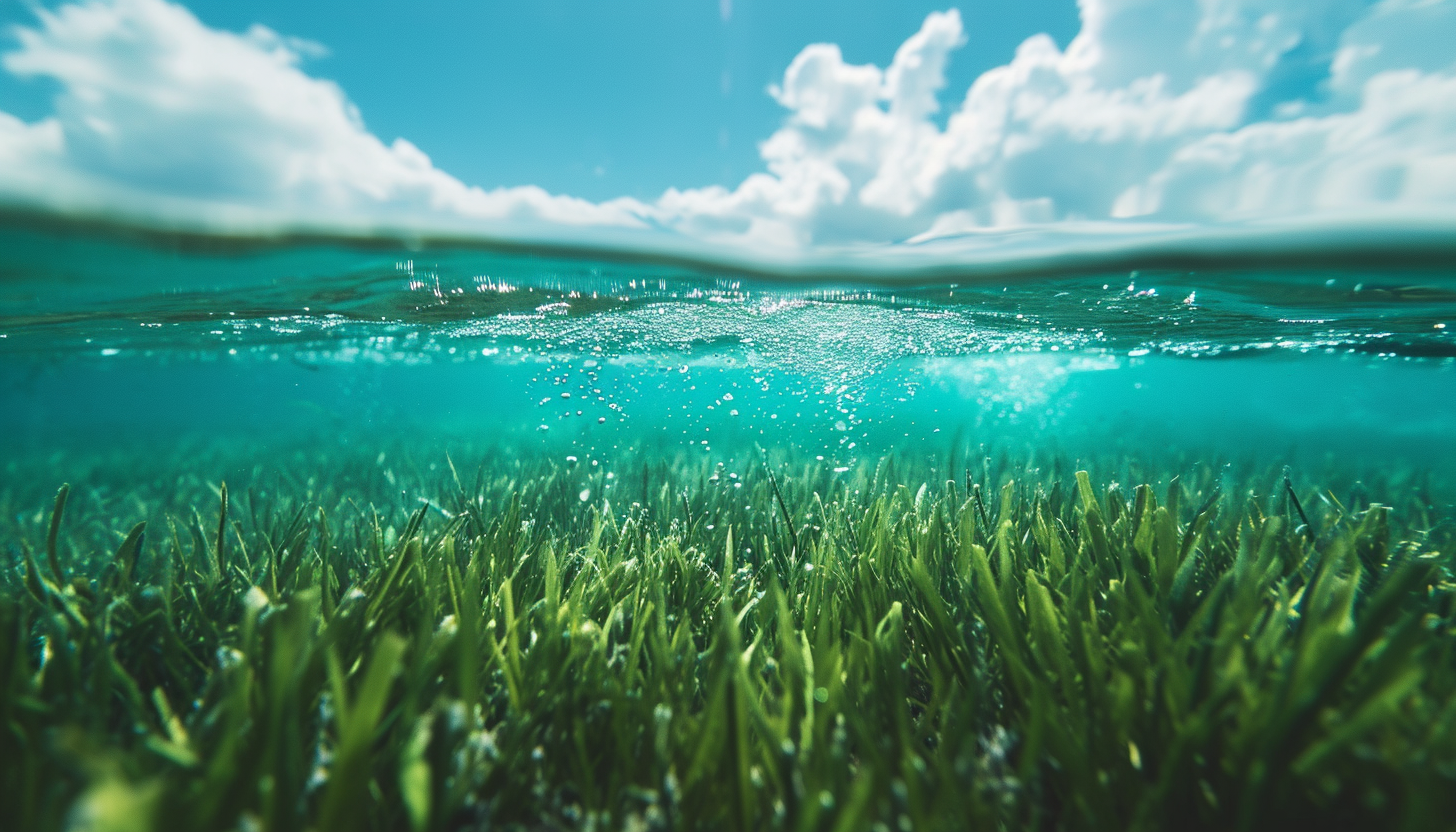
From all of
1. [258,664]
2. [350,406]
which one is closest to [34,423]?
[350,406]

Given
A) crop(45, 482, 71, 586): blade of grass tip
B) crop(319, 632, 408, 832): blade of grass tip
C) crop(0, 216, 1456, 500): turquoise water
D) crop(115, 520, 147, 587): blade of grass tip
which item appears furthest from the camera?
crop(0, 216, 1456, 500): turquoise water

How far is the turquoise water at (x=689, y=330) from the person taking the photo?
7.11 m

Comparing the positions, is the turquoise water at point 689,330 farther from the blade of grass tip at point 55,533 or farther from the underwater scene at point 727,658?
the blade of grass tip at point 55,533

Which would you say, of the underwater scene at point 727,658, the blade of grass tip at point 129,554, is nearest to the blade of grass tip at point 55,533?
the underwater scene at point 727,658

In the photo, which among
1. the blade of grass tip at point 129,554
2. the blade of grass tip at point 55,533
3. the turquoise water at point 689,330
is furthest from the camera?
the turquoise water at point 689,330

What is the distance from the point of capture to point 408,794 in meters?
0.93

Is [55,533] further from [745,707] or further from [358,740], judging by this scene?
[745,707]

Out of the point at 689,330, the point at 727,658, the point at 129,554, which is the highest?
the point at 727,658

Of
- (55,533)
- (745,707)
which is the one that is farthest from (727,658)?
(55,533)

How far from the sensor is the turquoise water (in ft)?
23.3

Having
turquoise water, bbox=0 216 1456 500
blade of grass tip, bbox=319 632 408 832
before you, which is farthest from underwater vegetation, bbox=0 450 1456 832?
turquoise water, bbox=0 216 1456 500

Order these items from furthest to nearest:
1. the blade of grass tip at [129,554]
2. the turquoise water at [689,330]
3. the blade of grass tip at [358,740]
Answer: the turquoise water at [689,330] < the blade of grass tip at [129,554] < the blade of grass tip at [358,740]

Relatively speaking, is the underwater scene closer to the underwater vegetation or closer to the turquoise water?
the underwater vegetation

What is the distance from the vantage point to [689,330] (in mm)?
12859
